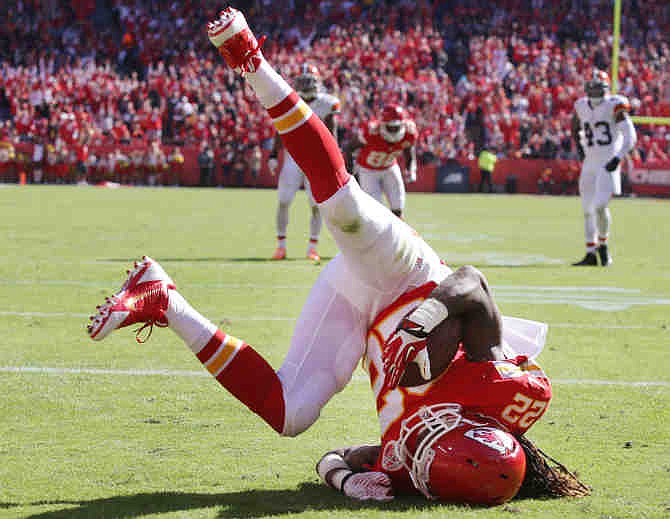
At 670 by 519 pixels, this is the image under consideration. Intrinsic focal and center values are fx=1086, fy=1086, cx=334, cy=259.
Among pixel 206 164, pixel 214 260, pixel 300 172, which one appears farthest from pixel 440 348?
pixel 206 164

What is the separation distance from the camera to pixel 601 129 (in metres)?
11.1

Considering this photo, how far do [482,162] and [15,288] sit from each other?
21451 millimetres

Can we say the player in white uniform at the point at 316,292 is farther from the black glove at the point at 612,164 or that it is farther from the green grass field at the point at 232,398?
the black glove at the point at 612,164

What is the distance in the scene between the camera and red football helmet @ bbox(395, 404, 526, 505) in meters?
3.11

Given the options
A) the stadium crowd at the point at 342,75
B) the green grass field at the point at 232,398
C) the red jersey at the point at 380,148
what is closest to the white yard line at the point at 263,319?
the green grass field at the point at 232,398

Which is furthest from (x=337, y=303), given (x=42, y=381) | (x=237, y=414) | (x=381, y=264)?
(x=42, y=381)

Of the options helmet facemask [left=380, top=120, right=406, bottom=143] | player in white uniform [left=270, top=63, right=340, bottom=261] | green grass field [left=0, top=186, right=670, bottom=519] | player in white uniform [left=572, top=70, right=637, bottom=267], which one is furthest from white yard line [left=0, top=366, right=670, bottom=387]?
helmet facemask [left=380, top=120, right=406, bottom=143]

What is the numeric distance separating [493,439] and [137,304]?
1.18m

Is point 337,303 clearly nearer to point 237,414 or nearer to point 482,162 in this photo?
point 237,414

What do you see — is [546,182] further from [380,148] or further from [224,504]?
[224,504]

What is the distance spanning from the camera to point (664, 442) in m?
3.95

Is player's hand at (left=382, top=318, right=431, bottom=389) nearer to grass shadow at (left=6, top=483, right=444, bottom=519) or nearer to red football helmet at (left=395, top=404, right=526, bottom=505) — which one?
red football helmet at (left=395, top=404, right=526, bottom=505)

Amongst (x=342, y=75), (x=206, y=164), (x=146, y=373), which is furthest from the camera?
(x=342, y=75)

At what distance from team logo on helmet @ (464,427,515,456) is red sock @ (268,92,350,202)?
34.1 inches
